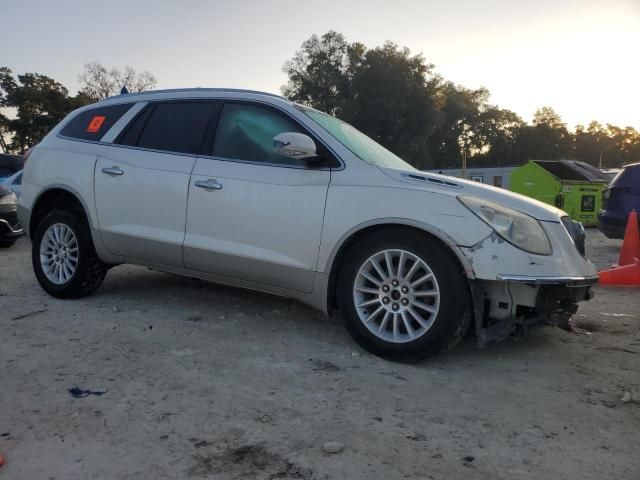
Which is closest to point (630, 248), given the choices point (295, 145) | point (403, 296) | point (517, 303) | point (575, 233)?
point (575, 233)

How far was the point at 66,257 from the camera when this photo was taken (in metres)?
4.82

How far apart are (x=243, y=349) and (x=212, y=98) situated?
2086 millimetres

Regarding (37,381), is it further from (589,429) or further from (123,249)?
(589,429)

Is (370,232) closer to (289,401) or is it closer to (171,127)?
(289,401)

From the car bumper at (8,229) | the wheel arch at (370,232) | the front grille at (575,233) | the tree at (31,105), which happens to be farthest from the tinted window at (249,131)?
the tree at (31,105)

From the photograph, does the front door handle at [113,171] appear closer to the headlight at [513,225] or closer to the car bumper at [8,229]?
the headlight at [513,225]

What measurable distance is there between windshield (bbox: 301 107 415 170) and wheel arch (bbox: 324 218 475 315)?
20.4 inches

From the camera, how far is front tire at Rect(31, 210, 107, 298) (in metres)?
4.75

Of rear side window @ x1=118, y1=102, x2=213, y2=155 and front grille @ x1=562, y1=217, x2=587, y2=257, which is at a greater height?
rear side window @ x1=118, y1=102, x2=213, y2=155

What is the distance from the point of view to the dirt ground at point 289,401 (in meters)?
2.29

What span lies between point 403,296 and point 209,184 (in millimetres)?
1710

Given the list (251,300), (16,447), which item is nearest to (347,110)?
(251,300)

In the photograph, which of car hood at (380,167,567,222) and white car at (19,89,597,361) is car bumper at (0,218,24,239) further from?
car hood at (380,167,567,222)

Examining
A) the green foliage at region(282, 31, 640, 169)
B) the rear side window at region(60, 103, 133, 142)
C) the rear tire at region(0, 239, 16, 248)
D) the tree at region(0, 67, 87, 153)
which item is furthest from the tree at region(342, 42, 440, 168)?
the rear side window at region(60, 103, 133, 142)
